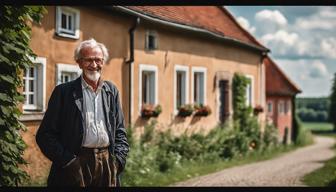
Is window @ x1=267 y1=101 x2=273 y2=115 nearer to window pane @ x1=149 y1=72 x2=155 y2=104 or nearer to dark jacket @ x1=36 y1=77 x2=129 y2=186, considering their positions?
window pane @ x1=149 y1=72 x2=155 y2=104

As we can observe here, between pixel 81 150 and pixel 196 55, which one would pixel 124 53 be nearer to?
pixel 196 55

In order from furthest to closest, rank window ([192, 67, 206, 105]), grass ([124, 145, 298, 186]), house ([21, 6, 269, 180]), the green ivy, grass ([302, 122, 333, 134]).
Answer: grass ([302, 122, 333, 134]) < the green ivy < window ([192, 67, 206, 105]) < grass ([124, 145, 298, 186]) < house ([21, 6, 269, 180])

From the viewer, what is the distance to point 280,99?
31.2 metres

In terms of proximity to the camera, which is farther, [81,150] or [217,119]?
[217,119]

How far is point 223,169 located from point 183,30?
4.43m

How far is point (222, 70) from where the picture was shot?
2030cm

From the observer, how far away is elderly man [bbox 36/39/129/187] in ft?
13.3

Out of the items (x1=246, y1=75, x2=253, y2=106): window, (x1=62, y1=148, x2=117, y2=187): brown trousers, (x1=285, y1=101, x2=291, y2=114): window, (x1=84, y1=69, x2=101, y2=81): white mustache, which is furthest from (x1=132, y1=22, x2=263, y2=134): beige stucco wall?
(x1=285, y1=101, x2=291, y2=114): window

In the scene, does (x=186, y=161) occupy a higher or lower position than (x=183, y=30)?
lower

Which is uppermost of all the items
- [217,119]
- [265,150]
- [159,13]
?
[159,13]

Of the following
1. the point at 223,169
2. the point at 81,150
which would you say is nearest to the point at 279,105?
the point at 223,169

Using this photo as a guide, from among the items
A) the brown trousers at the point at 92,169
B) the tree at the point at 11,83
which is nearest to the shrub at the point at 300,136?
the tree at the point at 11,83

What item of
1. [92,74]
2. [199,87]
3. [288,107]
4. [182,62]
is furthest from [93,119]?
[288,107]

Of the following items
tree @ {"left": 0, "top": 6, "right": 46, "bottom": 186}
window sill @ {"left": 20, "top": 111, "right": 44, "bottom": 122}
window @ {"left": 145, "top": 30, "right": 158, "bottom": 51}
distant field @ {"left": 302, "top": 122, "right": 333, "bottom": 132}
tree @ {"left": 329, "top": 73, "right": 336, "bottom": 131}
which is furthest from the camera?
distant field @ {"left": 302, "top": 122, "right": 333, "bottom": 132}
